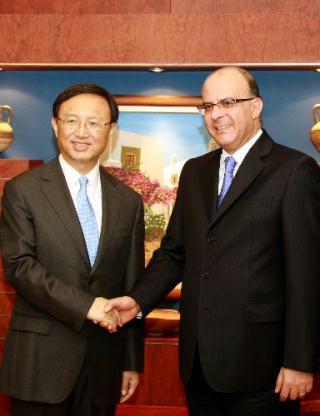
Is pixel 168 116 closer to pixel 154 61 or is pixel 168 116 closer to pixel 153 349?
pixel 154 61

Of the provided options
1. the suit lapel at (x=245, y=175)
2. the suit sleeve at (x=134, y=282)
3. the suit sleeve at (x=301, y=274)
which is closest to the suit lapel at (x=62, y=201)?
the suit sleeve at (x=134, y=282)

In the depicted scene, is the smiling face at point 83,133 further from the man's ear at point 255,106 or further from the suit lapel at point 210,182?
the man's ear at point 255,106

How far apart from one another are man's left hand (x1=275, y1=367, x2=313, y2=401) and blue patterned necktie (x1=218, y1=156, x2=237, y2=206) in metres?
0.62

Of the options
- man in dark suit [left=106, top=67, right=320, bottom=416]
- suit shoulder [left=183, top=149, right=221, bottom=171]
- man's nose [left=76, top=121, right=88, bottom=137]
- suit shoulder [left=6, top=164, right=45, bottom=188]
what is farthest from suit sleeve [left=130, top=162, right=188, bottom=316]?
suit shoulder [left=6, top=164, right=45, bottom=188]

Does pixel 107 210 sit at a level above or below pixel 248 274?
above

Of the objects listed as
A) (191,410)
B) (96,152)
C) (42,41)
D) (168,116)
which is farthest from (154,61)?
(191,410)

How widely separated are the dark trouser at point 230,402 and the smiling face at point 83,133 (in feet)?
2.68

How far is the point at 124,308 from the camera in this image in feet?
7.22

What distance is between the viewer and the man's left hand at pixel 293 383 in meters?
1.97

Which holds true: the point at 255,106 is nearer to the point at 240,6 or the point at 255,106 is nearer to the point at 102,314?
the point at 102,314

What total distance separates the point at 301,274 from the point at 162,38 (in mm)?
2247

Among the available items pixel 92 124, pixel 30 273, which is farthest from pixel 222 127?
pixel 30 273

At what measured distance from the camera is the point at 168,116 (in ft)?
13.2

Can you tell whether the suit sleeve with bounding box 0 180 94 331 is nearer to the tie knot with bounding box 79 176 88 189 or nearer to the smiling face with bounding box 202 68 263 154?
the tie knot with bounding box 79 176 88 189
